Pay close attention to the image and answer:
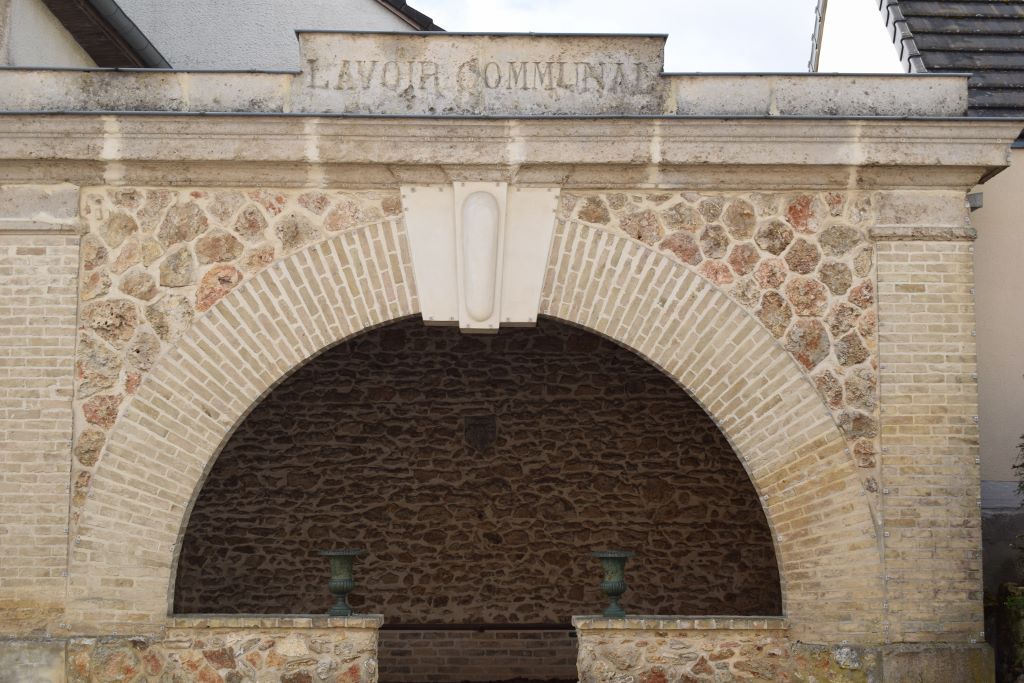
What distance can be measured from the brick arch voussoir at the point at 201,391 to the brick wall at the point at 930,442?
8.62 ft

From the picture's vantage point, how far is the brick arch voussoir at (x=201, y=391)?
6.62 metres

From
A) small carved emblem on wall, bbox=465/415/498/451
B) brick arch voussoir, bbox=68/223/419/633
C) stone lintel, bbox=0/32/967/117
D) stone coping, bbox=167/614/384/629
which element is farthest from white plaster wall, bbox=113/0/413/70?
stone coping, bbox=167/614/384/629

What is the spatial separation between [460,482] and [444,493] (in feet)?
0.53

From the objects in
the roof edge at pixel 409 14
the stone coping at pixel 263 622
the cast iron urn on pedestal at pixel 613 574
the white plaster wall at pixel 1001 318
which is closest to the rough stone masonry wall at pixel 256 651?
the stone coping at pixel 263 622

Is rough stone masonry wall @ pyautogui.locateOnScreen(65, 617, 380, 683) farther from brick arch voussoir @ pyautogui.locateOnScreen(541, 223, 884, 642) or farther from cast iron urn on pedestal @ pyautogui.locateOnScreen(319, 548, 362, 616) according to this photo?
brick arch voussoir @ pyautogui.locateOnScreen(541, 223, 884, 642)

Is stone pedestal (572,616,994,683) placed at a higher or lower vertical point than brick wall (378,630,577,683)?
higher

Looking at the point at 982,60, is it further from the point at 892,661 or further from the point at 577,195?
the point at 892,661

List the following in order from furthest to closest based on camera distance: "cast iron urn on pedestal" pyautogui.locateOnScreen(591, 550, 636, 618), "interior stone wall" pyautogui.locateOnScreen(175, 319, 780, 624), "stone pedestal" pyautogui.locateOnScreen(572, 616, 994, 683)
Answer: "interior stone wall" pyautogui.locateOnScreen(175, 319, 780, 624)
"cast iron urn on pedestal" pyautogui.locateOnScreen(591, 550, 636, 618)
"stone pedestal" pyautogui.locateOnScreen(572, 616, 994, 683)

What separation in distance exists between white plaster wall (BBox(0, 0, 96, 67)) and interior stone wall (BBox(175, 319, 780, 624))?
3.12 meters

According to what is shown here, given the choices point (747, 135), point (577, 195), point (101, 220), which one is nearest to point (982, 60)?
point (747, 135)

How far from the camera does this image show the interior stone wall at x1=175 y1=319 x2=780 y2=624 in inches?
400

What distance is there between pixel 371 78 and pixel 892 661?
417cm

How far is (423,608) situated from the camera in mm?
10250

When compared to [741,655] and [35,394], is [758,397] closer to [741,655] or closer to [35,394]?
[741,655]
